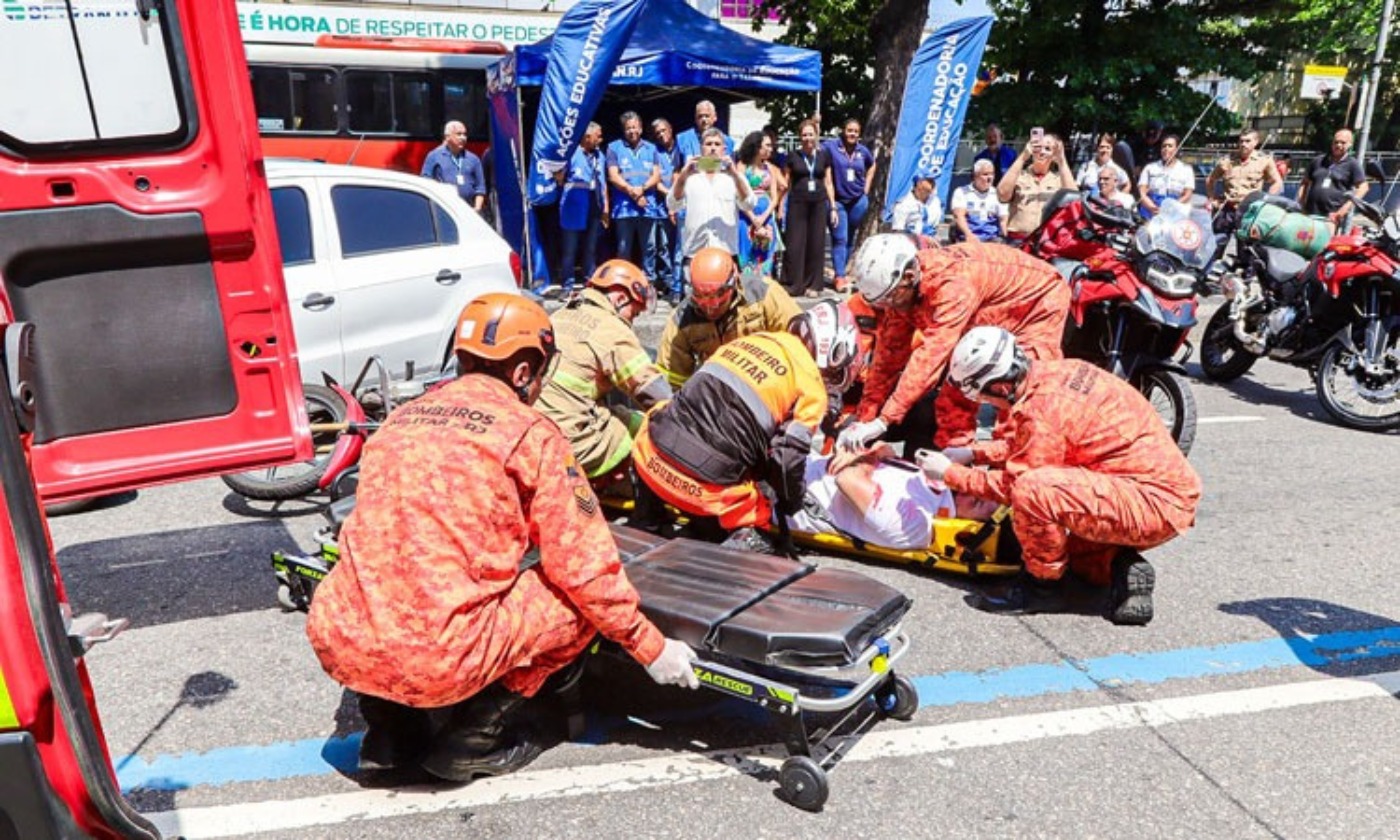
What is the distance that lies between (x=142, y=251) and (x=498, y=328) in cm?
184

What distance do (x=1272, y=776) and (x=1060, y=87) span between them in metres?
18.9

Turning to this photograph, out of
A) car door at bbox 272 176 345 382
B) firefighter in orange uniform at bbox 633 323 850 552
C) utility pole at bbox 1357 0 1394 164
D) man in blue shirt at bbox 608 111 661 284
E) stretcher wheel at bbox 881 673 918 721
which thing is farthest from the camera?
utility pole at bbox 1357 0 1394 164

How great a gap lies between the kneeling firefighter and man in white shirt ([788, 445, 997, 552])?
0.37m

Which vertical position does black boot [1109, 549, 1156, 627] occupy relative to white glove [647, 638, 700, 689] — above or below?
below

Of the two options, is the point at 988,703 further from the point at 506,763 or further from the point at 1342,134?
the point at 1342,134

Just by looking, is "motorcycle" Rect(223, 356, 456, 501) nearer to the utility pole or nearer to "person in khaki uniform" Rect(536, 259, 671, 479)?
"person in khaki uniform" Rect(536, 259, 671, 479)

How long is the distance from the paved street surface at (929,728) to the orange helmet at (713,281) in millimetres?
1481

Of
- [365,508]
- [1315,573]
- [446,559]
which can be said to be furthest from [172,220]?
[1315,573]

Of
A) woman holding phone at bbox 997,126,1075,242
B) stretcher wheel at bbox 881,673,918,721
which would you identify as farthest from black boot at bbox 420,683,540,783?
woman holding phone at bbox 997,126,1075,242

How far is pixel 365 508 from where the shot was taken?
289 cm

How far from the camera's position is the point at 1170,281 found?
644cm

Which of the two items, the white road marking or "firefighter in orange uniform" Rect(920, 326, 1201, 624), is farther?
"firefighter in orange uniform" Rect(920, 326, 1201, 624)

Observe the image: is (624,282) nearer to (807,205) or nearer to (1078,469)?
(1078,469)

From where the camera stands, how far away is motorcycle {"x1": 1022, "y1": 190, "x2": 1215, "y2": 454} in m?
6.38
